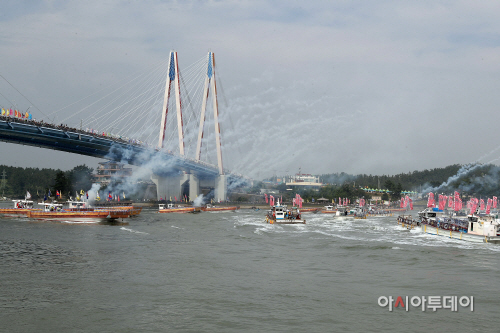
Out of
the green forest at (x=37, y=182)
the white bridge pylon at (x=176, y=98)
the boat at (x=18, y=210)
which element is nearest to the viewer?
the boat at (x=18, y=210)

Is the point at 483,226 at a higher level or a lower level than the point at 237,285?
higher

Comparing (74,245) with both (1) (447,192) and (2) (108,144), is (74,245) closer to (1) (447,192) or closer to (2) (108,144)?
(2) (108,144)

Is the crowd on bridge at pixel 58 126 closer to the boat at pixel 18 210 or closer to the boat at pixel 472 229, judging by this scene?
the boat at pixel 18 210

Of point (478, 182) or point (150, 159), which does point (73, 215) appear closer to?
point (150, 159)

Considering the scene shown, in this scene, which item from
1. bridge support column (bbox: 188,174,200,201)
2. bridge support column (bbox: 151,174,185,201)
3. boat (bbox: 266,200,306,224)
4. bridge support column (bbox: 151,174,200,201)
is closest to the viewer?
boat (bbox: 266,200,306,224)

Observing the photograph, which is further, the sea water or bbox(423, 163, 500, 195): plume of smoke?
bbox(423, 163, 500, 195): plume of smoke

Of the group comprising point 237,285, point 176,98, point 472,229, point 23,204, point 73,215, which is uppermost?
point 176,98

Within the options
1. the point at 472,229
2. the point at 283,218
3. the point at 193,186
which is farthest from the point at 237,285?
the point at 193,186

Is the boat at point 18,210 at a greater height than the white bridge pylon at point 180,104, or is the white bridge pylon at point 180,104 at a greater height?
the white bridge pylon at point 180,104

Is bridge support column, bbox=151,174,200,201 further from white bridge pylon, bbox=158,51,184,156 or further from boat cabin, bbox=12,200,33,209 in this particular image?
boat cabin, bbox=12,200,33,209

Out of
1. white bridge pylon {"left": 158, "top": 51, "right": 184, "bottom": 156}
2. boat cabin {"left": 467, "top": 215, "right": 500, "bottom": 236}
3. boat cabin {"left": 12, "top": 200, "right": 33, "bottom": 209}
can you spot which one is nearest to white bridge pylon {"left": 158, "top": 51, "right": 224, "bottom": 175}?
white bridge pylon {"left": 158, "top": 51, "right": 184, "bottom": 156}

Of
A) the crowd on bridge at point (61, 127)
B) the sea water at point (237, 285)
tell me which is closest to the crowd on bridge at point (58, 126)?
the crowd on bridge at point (61, 127)

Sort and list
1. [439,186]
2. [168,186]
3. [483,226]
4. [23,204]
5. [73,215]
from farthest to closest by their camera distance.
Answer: [439,186]
[168,186]
[23,204]
[73,215]
[483,226]

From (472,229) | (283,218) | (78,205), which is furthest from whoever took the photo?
(283,218)
